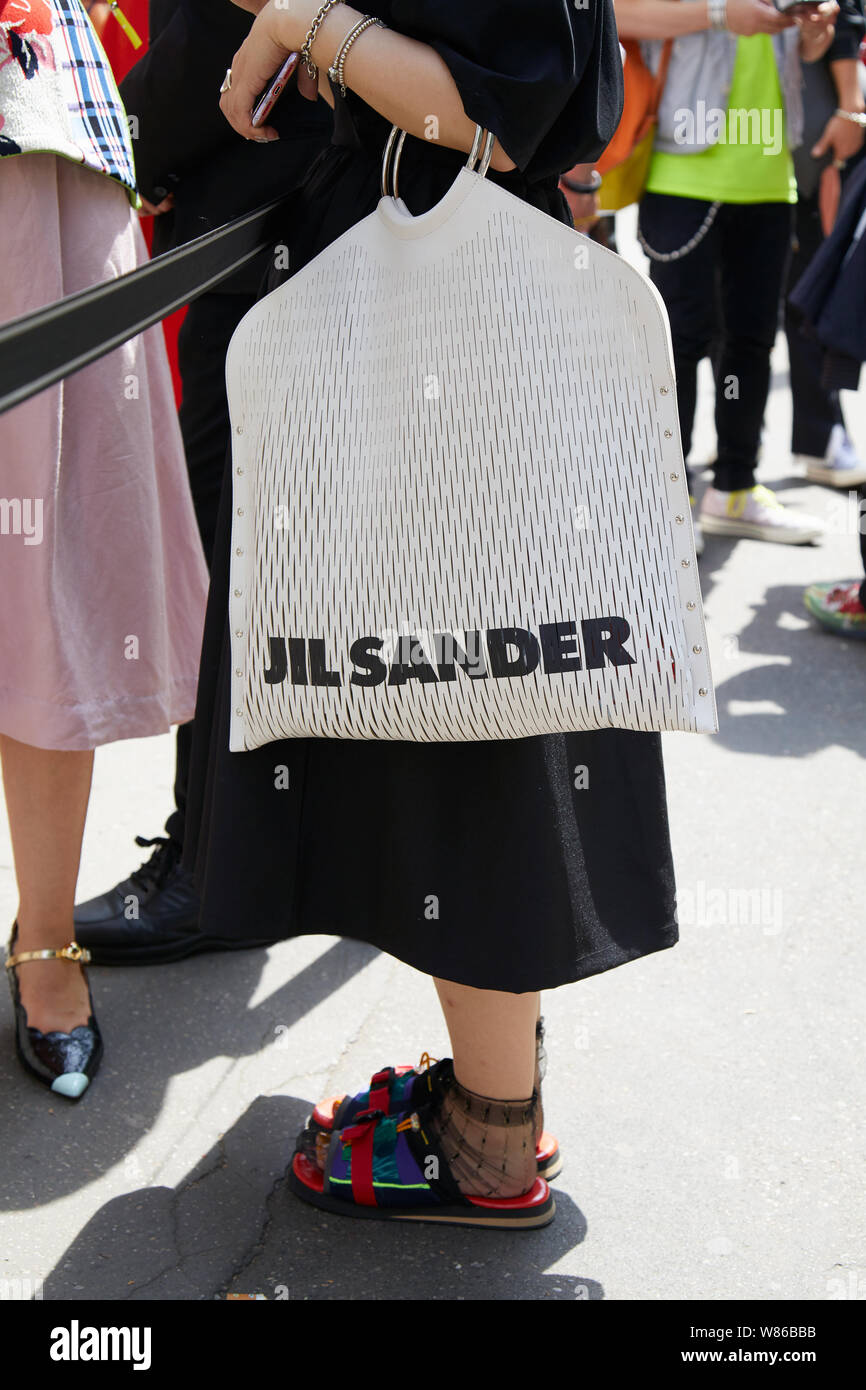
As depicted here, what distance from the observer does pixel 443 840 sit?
1.50 metres

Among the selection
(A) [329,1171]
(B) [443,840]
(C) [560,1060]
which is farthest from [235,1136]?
(B) [443,840]

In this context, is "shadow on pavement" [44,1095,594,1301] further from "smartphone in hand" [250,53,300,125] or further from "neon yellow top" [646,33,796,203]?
"neon yellow top" [646,33,796,203]

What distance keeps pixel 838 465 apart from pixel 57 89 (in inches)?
163

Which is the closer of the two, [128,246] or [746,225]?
[128,246]

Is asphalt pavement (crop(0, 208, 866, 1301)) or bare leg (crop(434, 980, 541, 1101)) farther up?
bare leg (crop(434, 980, 541, 1101))

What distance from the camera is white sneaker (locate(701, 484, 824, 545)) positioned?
15.0ft

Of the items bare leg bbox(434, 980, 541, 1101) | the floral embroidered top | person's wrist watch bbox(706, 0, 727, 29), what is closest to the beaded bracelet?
the floral embroidered top

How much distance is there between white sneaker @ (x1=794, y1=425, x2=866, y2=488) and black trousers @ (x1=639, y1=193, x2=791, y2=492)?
0.93 meters

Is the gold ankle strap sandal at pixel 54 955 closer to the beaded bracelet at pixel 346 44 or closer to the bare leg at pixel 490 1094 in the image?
the bare leg at pixel 490 1094

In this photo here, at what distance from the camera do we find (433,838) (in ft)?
4.90

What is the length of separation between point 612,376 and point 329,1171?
108 centimetres

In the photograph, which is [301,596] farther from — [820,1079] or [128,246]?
[820,1079]

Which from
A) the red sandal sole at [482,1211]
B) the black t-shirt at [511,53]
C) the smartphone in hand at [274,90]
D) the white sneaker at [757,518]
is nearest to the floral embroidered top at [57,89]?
the smartphone in hand at [274,90]

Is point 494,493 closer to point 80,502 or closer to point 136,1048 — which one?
point 80,502
